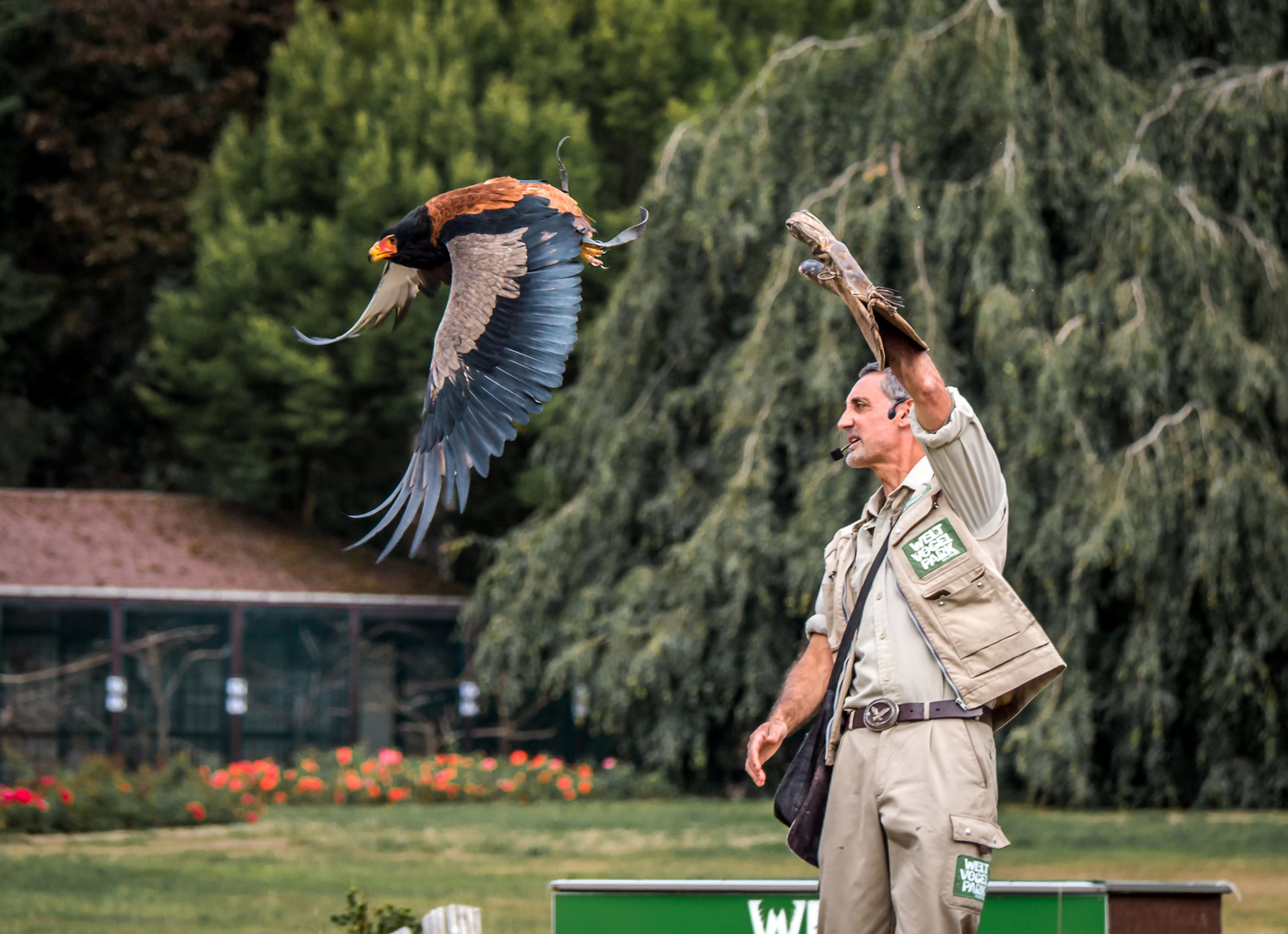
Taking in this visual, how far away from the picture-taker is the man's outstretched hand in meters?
3.79

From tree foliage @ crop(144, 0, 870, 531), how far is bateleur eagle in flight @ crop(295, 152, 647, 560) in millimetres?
14152

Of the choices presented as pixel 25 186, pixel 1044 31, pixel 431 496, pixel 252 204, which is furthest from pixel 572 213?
pixel 25 186

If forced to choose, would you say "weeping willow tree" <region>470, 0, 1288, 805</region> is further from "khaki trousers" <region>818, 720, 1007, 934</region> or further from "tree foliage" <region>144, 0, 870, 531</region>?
"khaki trousers" <region>818, 720, 1007, 934</region>

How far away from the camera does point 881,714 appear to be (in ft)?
12.1

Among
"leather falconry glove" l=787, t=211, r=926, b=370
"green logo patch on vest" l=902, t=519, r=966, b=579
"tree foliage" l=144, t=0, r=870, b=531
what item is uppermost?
"tree foliage" l=144, t=0, r=870, b=531

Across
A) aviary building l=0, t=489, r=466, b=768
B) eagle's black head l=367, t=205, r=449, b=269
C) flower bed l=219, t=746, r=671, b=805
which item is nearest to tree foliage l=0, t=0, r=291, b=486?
aviary building l=0, t=489, r=466, b=768

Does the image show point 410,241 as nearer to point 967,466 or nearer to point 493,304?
point 493,304

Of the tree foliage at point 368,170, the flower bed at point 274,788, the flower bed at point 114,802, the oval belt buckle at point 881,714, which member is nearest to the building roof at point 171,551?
the tree foliage at point 368,170

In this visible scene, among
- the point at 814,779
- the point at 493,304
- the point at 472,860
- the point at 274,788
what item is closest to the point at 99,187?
the point at 274,788

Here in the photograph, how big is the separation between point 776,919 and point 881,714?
123 centimetres

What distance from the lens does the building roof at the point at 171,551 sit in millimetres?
17906

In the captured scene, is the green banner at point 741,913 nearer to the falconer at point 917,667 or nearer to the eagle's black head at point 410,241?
the falconer at point 917,667

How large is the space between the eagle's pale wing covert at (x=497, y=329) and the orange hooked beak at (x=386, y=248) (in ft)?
0.38

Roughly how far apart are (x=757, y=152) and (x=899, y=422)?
11.1 m
